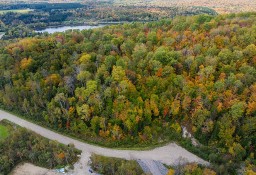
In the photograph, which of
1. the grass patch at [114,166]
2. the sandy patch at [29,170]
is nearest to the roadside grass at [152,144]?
the grass patch at [114,166]

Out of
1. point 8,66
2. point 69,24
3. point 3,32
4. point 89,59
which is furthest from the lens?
point 69,24

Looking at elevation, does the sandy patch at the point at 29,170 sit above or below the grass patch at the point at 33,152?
below

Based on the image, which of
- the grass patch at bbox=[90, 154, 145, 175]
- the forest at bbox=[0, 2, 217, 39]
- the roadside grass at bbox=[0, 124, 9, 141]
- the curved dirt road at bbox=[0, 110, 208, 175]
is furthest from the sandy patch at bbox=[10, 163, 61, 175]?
the forest at bbox=[0, 2, 217, 39]

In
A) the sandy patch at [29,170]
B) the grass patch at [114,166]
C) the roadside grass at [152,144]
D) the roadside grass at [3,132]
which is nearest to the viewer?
the grass patch at [114,166]

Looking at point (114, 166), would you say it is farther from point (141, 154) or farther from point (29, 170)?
point (29, 170)

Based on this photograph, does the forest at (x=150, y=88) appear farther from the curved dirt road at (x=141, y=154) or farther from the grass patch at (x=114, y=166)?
the grass patch at (x=114, y=166)

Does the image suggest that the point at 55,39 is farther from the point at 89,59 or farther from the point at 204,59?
the point at 204,59

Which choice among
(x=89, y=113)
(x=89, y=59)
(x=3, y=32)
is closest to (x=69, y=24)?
(x=3, y=32)

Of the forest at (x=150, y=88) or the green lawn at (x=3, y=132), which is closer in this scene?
the forest at (x=150, y=88)
